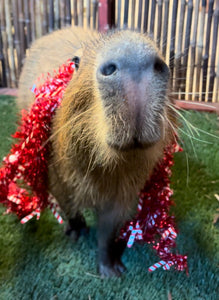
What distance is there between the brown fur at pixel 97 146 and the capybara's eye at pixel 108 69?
0.12 ft

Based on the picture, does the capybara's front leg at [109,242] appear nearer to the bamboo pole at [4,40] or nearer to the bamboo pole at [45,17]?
the bamboo pole at [45,17]

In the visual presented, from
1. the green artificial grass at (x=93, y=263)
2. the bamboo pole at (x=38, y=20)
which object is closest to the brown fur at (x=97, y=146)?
the green artificial grass at (x=93, y=263)

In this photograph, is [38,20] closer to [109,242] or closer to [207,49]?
[207,49]

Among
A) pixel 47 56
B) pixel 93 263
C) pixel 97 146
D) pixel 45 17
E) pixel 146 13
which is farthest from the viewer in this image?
pixel 45 17

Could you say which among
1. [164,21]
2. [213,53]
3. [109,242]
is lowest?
[109,242]

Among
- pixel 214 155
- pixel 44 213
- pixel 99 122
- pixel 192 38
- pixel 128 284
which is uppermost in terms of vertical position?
pixel 192 38

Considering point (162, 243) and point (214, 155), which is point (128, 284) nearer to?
point (162, 243)

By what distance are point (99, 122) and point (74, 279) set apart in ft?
3.13

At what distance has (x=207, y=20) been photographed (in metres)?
2.50

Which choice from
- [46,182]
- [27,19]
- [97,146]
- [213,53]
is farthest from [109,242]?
[27,19]

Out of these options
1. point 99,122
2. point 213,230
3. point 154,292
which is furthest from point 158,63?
point 213,230

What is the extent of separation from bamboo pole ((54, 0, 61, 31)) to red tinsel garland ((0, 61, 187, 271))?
1.32m

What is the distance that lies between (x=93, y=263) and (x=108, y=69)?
115 cm

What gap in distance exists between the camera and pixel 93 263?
1704 millimetres
